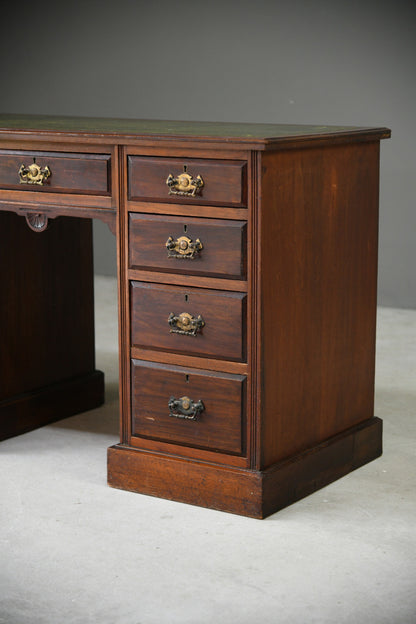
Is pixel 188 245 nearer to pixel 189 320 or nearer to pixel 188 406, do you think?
pixel 189 320

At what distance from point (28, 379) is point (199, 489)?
3.25ft

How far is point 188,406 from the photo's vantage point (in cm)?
277

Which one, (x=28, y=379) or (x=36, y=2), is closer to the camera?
(x=28, y=379)

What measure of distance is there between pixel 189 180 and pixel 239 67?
3536 millimetres

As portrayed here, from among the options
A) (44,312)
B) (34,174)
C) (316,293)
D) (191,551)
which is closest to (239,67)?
(44,312)

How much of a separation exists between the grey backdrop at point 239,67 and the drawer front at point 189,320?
316cm

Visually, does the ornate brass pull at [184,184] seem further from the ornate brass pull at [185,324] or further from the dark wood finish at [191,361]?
the dark wood finish at [191,361]

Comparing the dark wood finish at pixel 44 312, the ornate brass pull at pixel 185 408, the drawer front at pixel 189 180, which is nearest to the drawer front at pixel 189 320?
the ornate brass pull at pixel 185 408

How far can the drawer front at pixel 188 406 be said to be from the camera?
2695 millimetres

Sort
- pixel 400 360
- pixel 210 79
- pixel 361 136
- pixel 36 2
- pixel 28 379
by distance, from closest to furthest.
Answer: pixel 361 136, pixel 28 379, pixel 400 360, pixel 210 79, pixel 36 2

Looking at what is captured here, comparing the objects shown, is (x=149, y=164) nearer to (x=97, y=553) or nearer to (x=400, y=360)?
(x=97, y=553)

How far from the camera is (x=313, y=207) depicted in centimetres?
276

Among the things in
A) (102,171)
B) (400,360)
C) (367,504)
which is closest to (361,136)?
(102,171)

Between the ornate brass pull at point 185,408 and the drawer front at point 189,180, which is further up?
the drawer front at point 189,180
